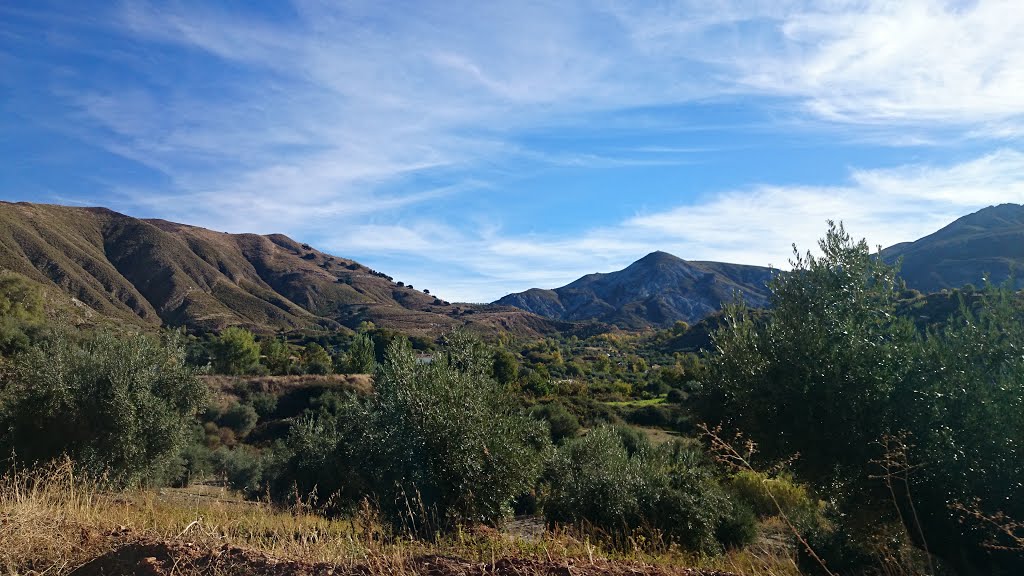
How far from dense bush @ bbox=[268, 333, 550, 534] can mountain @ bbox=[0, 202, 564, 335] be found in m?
83.2

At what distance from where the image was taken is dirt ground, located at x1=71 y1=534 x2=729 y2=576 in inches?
190

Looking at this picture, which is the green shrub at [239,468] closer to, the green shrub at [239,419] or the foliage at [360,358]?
the green shrub at [239,419]

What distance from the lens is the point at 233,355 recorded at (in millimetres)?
58750

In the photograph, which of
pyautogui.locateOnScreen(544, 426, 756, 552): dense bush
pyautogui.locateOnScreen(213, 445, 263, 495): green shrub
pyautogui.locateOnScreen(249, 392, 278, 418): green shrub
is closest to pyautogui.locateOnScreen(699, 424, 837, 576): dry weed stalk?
pyautogui.locateOnScreen(544, 426, 756, 552): dense bush

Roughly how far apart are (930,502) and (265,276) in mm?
152837

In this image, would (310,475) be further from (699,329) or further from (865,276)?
(699,329)

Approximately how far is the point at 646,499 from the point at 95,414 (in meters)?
15.2

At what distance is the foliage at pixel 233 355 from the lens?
58.3 m

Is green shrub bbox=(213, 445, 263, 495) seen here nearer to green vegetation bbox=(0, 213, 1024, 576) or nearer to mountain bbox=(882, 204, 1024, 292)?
green vegetation bbox=(0, 213, 1024, 576)

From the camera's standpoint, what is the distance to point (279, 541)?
622 cm

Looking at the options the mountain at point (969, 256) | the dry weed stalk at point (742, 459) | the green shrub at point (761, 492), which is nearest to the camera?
the dry weed stalk at point (742, 459)

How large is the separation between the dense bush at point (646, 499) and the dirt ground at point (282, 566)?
9.43 m

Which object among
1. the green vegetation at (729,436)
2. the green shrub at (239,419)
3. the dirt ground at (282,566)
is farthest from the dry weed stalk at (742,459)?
the green shrub at (239,419)

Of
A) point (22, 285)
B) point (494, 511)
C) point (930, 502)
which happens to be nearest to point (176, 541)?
point (494, 511)
